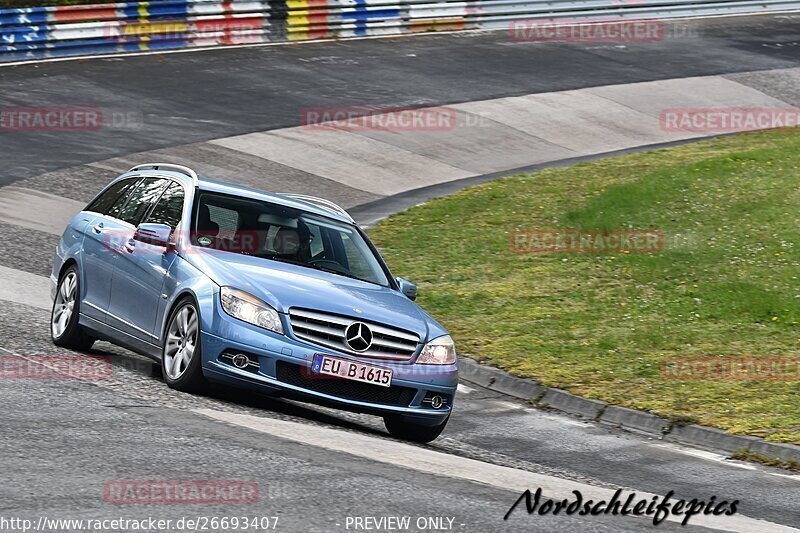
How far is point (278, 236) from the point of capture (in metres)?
9.80

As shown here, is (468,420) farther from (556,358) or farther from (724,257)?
(724,257)

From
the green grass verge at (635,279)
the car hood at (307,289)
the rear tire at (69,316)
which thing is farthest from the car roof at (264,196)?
the green grass verge at (635,279)

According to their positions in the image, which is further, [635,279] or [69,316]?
[635,279]

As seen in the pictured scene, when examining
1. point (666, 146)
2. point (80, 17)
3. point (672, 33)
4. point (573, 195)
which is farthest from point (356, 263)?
point (672, 33)

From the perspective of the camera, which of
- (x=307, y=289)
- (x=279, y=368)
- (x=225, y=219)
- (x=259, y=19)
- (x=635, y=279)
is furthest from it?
(x=259, y=19)

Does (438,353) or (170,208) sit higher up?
(170,208)

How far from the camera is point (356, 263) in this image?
10.0 metres

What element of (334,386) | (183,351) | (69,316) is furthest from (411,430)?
(69,316)

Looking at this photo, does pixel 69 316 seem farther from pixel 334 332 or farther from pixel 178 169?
pixel 334 332

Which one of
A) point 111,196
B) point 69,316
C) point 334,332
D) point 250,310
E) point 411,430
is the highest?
point 111,196

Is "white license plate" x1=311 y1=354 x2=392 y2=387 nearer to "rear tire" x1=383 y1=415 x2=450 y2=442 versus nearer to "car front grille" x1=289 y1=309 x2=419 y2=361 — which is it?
"car front grille" x1=289 y1=309 x2=419 y2=361

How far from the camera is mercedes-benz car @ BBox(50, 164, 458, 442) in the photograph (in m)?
8.69

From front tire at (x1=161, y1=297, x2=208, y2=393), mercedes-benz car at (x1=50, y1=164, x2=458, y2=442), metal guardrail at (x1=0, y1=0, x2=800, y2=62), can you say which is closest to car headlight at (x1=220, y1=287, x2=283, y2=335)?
mercedes-benz car at (x1=50, y1=164, x2=458, y2=442)

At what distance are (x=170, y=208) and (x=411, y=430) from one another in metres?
2.65
